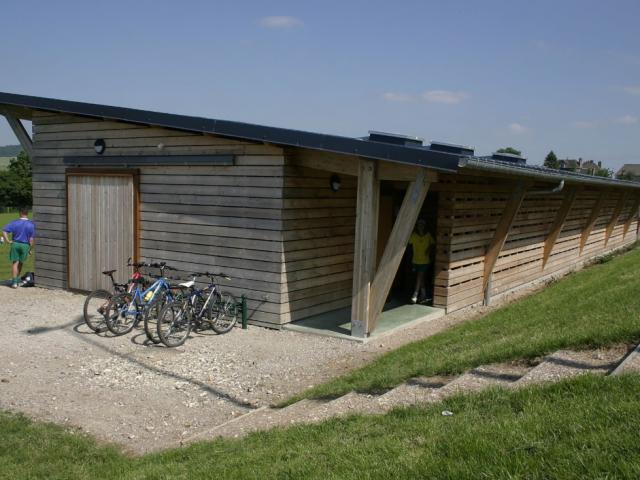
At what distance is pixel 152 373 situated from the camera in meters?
7.59

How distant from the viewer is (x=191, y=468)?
14.6 feet

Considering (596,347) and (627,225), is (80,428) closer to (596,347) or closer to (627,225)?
(596,347)

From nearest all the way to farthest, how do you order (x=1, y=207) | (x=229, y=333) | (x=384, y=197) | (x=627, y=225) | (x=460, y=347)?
(x=460, y=347) → (x=229, y=333) → (x=384, y=197) → (x=627, y=225) → (x=1, y=207)

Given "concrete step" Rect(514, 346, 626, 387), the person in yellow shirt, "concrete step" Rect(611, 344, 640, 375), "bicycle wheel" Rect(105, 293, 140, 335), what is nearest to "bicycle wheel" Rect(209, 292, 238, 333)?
"bicycle wheel" Rect(105, 293, 140, 335)

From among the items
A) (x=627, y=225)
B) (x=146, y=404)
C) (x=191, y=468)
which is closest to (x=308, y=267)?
(x=146, y=404)

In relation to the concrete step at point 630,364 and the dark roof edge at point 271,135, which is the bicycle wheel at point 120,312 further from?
the concrete step at point 630,364

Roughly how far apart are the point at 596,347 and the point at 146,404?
443 centimetres

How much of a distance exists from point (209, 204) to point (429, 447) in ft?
23.9

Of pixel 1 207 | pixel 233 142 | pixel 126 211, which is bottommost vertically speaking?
pixel 1 207

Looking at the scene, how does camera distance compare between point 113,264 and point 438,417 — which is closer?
point 438,417

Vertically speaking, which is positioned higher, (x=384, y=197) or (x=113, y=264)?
(x=384, y=197)

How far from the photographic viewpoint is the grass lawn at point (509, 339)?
604 centimetres

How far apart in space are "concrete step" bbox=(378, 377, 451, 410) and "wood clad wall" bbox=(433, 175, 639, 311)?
5607 millimetres

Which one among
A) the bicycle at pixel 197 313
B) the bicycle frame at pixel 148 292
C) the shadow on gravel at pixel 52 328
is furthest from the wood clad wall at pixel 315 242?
the shadow on gravel at pixel 52 328
